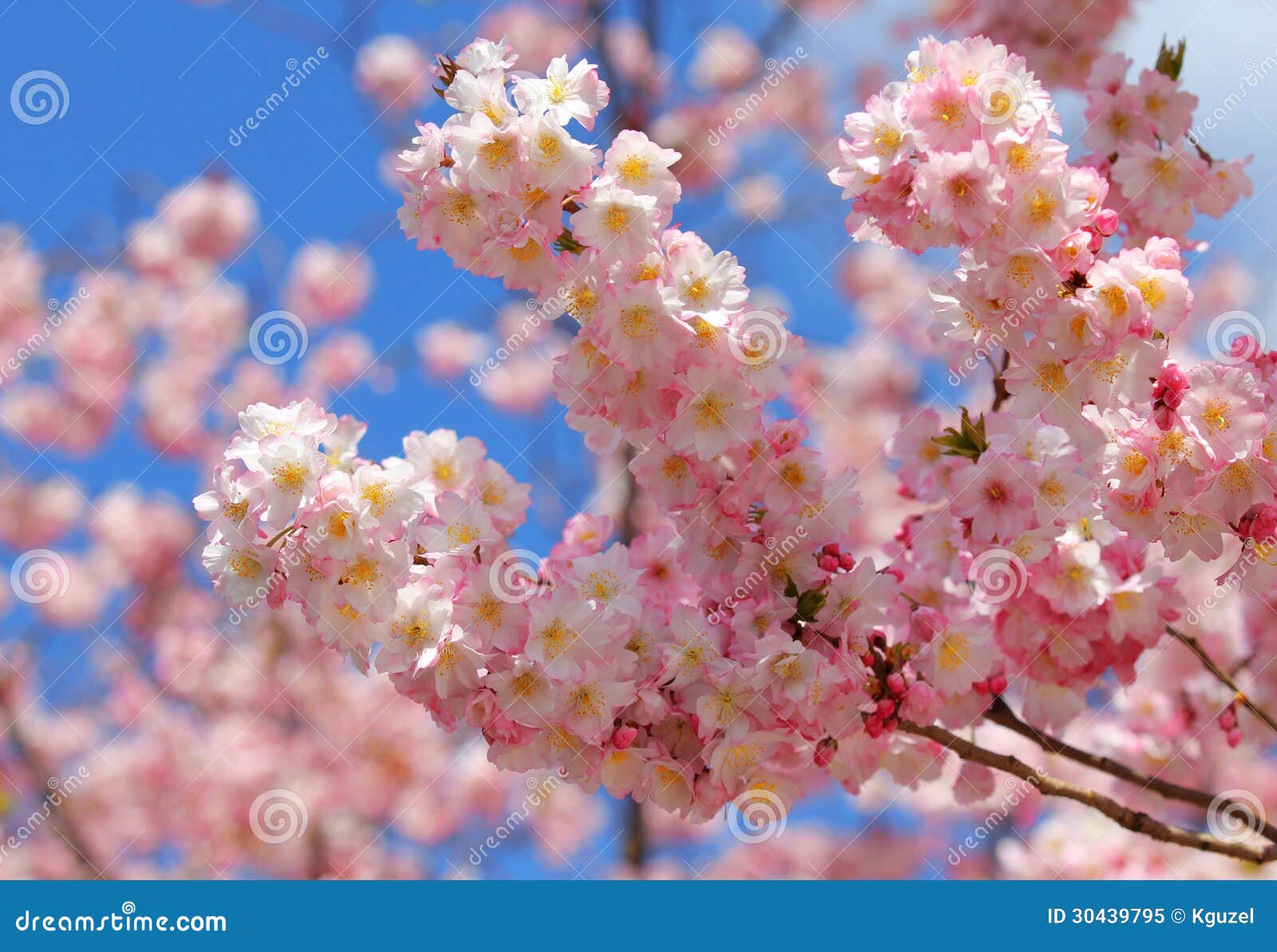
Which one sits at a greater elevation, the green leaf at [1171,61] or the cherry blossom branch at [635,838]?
the green leaf at [1171,61]

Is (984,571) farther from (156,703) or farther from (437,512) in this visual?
(156,703)

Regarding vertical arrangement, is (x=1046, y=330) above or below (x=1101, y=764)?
above

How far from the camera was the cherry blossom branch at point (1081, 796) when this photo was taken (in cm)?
201

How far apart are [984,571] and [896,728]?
0.38 meters

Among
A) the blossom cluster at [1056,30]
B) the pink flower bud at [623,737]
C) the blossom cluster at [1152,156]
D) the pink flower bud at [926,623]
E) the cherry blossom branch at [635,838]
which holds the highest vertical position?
the blossom cluster at [1056,30]

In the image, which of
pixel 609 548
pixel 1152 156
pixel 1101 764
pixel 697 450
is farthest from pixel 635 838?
pixel 1152 156

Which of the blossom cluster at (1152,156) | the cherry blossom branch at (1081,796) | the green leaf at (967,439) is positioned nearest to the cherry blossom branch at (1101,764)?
the cherry blossom branch at (1081,796)

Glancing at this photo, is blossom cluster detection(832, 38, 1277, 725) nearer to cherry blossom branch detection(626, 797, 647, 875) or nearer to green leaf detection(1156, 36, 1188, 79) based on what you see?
green leaf detection(1156, 36, 1188, 79)

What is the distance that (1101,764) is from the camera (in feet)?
6.93

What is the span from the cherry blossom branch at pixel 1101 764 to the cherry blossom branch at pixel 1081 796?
0.05 meters

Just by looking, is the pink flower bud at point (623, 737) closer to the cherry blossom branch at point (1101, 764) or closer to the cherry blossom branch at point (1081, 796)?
the cherry blossom branch at point (1081, 796)

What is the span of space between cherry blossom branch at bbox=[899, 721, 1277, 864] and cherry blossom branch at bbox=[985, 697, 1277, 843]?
55 mm

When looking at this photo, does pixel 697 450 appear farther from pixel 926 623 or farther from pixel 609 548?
pixel 926 623

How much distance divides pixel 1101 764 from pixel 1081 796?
0.11 m
